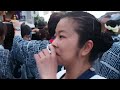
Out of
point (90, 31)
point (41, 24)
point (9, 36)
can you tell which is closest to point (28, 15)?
point (41, 24)

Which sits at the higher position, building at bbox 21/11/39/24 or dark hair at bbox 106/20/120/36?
building at bbox 21/11/39/24

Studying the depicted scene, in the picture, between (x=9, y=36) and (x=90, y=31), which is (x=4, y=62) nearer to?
(x=9, y=36)

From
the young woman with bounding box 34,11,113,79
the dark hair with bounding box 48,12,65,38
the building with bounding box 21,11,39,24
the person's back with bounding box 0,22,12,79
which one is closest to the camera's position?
the young woman with bounding box 34,11,113,79

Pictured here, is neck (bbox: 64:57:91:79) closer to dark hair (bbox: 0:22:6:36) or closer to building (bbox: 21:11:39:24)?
building (bbox: 21:11:39:24)

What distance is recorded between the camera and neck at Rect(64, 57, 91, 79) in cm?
170

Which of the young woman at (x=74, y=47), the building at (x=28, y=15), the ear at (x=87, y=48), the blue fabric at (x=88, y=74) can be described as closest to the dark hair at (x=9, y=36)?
the building at (x=28, y=15)

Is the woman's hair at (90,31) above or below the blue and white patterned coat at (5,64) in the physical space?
above

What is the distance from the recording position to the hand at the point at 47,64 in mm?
1739

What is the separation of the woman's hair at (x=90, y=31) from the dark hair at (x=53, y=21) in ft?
0.22

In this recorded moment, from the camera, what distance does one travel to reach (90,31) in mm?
1842

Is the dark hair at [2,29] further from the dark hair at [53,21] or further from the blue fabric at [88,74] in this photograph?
the blue fabric at [88,74]

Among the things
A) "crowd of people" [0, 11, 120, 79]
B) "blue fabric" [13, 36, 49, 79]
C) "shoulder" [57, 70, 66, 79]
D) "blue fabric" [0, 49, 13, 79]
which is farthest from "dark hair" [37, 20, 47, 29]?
"shoulder" [57, 70, 66, 79]

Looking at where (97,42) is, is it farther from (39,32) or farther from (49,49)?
(39,32)
